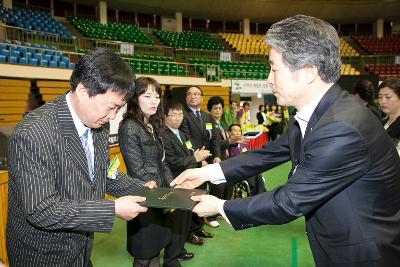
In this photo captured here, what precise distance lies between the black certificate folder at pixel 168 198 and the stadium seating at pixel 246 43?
19.3 meters

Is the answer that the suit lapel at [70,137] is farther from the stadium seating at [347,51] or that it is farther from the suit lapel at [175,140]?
the stadium seating at [347,51]

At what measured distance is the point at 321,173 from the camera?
1290mm

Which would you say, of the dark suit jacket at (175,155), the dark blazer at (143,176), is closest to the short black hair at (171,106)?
the dark suit jacket at (175,155)

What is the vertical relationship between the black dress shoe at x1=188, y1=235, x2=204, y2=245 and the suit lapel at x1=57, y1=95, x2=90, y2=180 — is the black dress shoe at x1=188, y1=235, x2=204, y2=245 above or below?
below

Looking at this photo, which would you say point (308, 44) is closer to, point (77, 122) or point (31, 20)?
point (77, 122)

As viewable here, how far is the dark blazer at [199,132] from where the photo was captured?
14.2ft

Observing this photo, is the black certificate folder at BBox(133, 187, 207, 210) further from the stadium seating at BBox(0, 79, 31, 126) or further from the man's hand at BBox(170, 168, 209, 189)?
the stadium seating at BBox(0, 79, 31, 126)

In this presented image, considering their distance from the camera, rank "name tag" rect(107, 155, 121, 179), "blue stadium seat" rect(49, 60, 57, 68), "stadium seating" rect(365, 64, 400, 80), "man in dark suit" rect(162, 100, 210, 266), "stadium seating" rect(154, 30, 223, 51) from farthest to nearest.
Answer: "stadium seating" rect(154, 30, 223, 51), "stadium seating" rect(365, 64, 400, 80), "blue stadium seat" rect(49, 60, 57, 68), "man in dark suit" rect(162, 100, 210, 266), "name tag" rect(107, 155, 121, 179)

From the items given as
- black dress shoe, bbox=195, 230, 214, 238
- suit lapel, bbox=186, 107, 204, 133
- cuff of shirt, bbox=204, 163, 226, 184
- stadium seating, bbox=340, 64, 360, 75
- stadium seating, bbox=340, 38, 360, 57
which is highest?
stadium seating, bbox=340, 38, 360, 57

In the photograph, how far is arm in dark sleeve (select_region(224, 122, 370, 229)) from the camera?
125 cm

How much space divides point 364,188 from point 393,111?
7.77ft

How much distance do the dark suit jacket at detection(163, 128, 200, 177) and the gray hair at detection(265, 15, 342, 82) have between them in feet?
7.28

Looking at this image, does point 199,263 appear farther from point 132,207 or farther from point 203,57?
point 203,57

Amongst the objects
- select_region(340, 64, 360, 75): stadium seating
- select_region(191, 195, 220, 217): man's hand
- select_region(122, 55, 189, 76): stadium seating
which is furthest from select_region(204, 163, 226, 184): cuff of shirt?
select_region(340, 64, 360, 75): stadium seating
